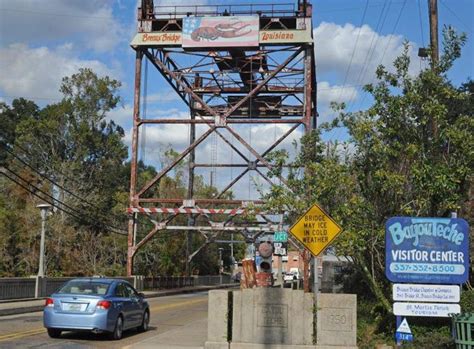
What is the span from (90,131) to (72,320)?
5108 cm

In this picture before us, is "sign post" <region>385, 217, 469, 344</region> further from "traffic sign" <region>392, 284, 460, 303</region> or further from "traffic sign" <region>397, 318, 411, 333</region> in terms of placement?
"traffic sign" <region>397, 318, 411, 333</region>

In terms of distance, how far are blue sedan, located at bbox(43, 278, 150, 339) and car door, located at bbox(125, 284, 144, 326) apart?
0.62 m

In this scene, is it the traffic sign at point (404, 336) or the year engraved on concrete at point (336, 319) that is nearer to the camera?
the year engraved on concrete at point (336, 319)

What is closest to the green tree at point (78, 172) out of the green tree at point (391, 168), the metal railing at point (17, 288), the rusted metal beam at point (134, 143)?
the rusted metal beam at point (134, 143)

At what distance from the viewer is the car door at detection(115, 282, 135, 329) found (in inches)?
637

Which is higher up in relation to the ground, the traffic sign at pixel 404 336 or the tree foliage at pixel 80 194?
the tree foliage at pixel 80 194

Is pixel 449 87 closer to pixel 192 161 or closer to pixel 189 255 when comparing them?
pixel 192 161

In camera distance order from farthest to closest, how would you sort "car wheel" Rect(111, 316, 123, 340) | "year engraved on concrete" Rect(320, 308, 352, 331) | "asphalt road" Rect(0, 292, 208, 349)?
"car wheel" Rect(111, 316, 123, 340) → "asphalt road" Rect(0, 292, 208, 349) → "year engraved on concrete" Rect(320, 308, 352, 331)

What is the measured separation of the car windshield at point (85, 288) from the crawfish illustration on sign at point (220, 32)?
83.4 ft

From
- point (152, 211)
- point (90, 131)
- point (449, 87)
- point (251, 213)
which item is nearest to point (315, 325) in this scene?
point (251, 213)

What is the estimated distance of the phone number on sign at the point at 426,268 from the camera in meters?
13.2

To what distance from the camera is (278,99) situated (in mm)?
47188

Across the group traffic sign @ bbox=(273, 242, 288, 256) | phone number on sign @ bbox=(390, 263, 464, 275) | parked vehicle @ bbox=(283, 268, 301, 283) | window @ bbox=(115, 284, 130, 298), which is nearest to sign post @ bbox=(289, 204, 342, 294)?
phone number on sign @ bbox=(390, 263, 464, 275)

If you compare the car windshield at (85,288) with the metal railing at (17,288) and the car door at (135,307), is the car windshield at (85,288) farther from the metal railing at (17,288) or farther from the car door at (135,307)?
the metal railing at (17,288)
